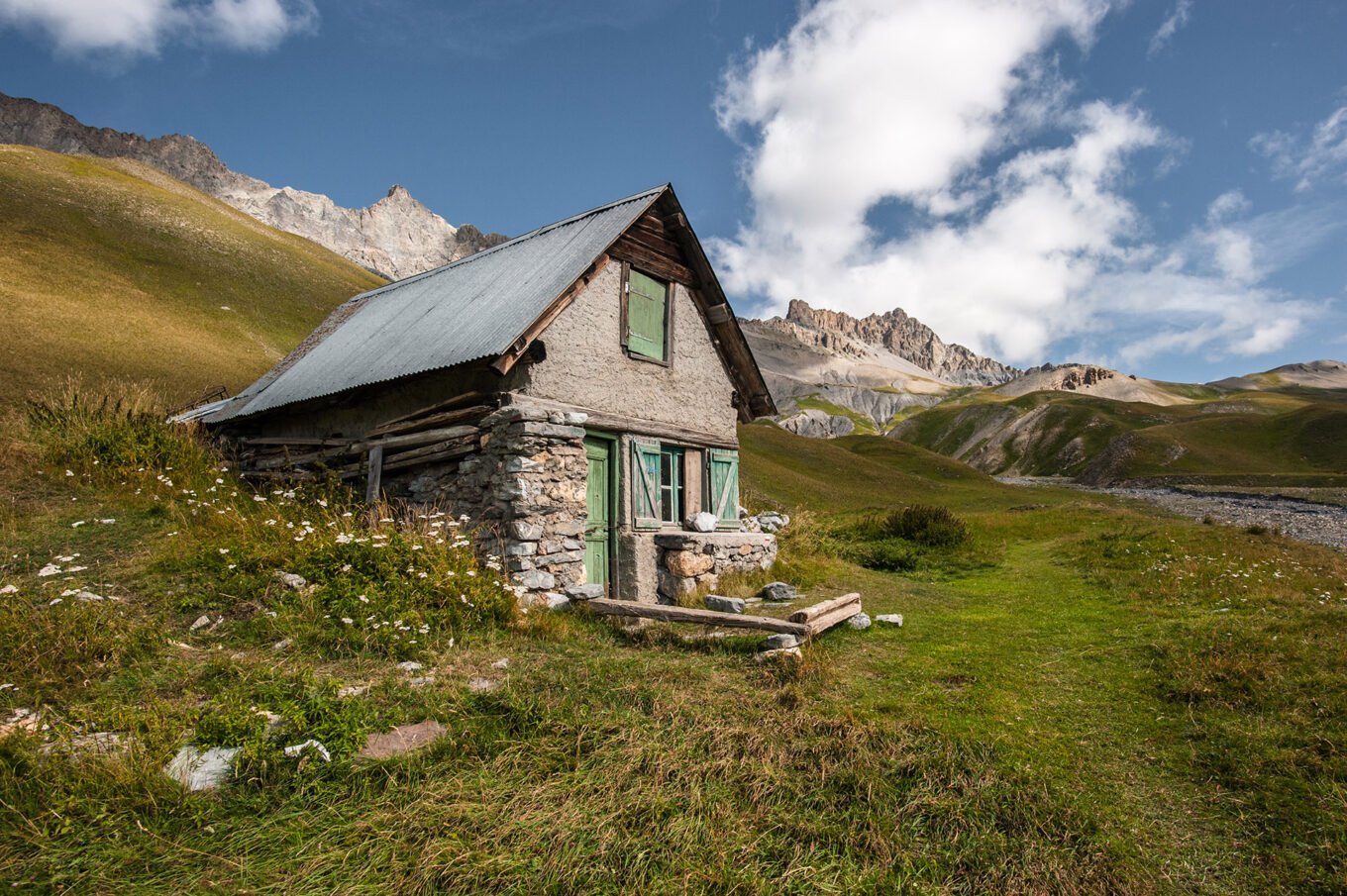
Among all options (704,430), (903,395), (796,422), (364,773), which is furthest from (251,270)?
(903,395)

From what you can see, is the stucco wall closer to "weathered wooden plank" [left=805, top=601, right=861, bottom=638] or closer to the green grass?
"weathered wooden plank" [left=805, top=601, right=861, bottom=638]

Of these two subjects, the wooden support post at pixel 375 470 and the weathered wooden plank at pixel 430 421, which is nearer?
the weathered wooden plank at pixel 430 421

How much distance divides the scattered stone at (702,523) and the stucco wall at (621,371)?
80.0 inches

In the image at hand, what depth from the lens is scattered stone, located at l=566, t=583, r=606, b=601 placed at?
10297 millimetres

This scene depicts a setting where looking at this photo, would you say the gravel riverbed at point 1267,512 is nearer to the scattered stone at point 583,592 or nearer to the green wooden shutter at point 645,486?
the green wooden shutter at point 645,486

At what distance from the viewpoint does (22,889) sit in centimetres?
315

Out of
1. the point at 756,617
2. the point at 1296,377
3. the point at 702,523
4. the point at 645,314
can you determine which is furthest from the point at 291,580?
the point at 1296,377

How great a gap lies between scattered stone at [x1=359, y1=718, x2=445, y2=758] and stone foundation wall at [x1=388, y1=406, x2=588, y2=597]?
4.96m

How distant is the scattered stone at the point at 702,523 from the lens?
14234 millimetres

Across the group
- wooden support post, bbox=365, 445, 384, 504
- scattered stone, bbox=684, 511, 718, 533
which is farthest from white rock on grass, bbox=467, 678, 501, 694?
scattered stone, bbox=684, 511, 718, 533

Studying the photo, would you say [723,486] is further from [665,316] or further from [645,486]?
[665,316]

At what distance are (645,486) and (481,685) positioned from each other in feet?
24.0

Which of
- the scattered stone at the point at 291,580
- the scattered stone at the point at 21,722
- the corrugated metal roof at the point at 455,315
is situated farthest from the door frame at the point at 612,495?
the scattered stone at the point at 21,722

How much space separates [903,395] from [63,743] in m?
208
